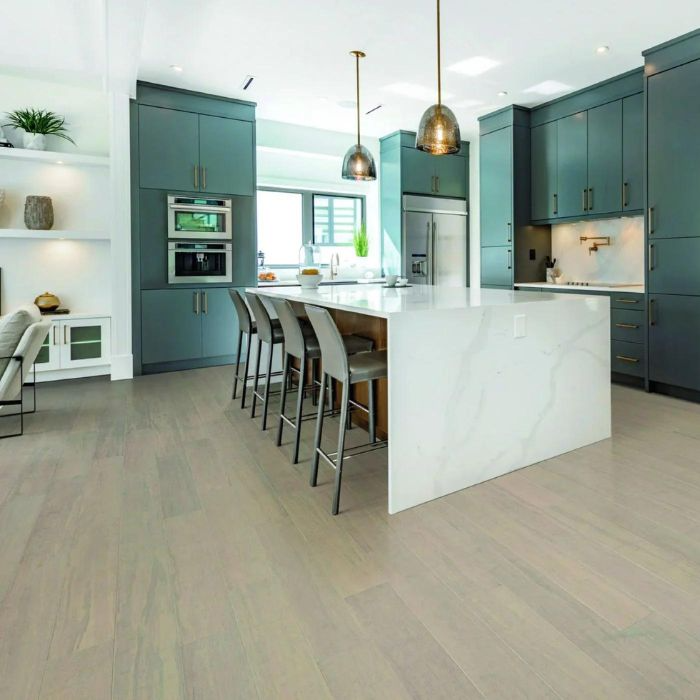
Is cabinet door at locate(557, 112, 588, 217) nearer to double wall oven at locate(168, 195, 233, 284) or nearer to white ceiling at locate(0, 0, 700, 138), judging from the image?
white ceiling at locate(0, 0, 700, 138)

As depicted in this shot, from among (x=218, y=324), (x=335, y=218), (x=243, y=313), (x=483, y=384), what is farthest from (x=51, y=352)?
(x=483, y=384)

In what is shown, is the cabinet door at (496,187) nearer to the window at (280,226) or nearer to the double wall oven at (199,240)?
the window at (280,226)

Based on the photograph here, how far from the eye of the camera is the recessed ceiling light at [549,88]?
4.92 metres

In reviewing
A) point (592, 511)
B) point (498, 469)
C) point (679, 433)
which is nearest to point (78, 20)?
point (498, 469)

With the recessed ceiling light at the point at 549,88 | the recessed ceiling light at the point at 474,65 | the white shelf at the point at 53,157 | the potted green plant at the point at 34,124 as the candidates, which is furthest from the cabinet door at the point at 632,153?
the potted green plant at the point at 34,124

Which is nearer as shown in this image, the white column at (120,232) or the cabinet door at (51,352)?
the cabinet door at (51,352)

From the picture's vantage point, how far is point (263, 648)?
144 centimetres

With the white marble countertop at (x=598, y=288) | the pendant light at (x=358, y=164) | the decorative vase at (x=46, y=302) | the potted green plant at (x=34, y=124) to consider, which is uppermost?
the potted green plant at (x=34, y=124)

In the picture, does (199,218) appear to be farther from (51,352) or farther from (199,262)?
(51,352)

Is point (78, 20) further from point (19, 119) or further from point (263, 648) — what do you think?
point (263, 648)

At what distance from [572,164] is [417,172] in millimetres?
2042

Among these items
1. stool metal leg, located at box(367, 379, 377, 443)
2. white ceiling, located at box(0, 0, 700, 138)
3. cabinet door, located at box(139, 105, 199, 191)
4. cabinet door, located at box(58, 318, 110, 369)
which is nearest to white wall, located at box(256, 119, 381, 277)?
white ceiling, located at box(0, 0, 700, 138)

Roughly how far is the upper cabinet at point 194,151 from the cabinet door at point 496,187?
104 inches

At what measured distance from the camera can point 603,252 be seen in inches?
213
